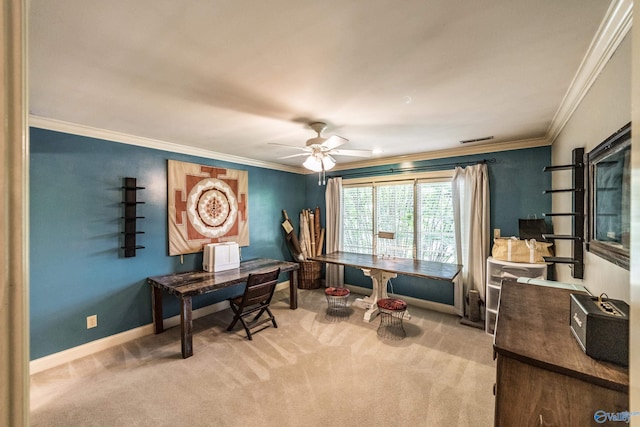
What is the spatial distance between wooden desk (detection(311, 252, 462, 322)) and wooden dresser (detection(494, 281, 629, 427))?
1856 millimetres

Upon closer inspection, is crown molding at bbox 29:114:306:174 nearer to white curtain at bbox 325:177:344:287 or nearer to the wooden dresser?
white curtain at bbox 325:177:344:287

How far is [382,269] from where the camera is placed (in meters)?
3.27

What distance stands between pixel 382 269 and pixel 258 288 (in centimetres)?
152

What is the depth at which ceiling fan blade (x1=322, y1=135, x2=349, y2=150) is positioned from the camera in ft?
7.76

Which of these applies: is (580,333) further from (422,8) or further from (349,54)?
(349,54)

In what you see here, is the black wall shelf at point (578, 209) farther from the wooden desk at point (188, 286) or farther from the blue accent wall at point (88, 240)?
the blue accent wall at point (88, 240)

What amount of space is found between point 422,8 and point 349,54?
0.42m

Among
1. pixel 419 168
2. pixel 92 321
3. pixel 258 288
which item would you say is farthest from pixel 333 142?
pixel 92 321

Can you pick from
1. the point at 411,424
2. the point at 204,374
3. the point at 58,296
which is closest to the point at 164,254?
the point at 58,296

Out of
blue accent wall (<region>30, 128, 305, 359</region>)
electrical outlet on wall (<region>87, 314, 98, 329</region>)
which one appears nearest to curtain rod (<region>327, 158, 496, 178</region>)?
blue accent wall (<region>30, 128, 305, 359</region>)

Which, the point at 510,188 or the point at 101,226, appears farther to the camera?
the point at 510,188

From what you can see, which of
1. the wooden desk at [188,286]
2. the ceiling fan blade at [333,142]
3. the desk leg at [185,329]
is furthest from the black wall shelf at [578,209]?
the desk leg at [185,329]

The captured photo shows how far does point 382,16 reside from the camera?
119 cm

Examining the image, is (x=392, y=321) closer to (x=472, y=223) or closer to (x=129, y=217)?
(x=472, y=223)
